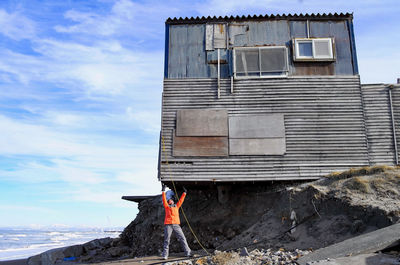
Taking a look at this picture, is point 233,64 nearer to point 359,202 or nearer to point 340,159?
point 340,159

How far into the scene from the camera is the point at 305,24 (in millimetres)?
16719

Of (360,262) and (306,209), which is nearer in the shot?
(360,262)

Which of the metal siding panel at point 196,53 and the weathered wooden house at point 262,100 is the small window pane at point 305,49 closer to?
the weathered wooden house at point 262,100

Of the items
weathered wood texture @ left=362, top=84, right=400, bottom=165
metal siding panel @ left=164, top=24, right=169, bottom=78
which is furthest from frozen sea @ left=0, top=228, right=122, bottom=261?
weathered wood texture @ left=362, top=84, right=400, bottom=165

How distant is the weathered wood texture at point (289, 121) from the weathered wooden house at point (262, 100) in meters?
0.04

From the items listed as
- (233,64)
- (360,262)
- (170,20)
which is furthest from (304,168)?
(170,20)

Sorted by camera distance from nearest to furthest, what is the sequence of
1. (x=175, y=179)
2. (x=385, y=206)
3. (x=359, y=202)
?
(x=385, y=206) → (x=359, y=202) → (x=175, y=179)

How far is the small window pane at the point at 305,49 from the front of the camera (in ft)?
53.3

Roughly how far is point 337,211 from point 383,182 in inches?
78.7

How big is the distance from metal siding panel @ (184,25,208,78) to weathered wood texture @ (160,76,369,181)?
0.47m

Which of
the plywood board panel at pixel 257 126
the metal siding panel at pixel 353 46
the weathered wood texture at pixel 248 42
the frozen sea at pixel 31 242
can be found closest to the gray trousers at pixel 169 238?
the plywood board panel at pixel 257 126

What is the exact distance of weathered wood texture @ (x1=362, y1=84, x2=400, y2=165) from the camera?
50.5ft

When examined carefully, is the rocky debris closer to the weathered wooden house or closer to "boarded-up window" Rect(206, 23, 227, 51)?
the weathered wooden house

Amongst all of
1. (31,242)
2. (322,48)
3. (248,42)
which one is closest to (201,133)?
(248,42)
